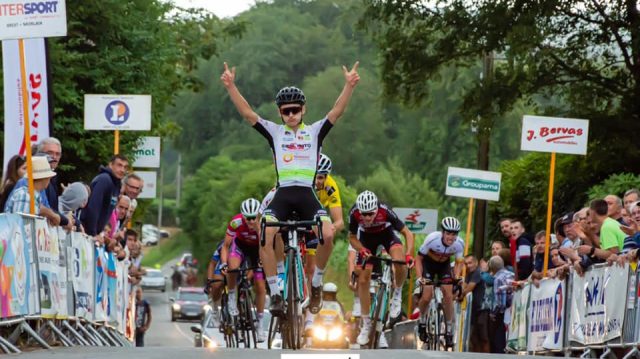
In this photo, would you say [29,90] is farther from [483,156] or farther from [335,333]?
[483,156]

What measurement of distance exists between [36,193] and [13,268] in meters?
1.52

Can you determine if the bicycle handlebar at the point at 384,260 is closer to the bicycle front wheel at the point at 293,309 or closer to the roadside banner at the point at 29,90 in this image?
the bicycle front wheel at the point at 293,309

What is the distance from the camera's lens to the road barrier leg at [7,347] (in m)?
14.9

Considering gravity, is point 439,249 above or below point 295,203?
below

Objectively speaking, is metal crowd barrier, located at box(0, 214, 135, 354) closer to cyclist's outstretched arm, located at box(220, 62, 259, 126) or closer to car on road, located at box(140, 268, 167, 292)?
cyclist's outstretched arm, located at box(220, 62, 259, 126)

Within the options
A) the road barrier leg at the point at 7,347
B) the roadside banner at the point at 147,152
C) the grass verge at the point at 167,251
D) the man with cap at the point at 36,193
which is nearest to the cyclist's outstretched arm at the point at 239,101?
the man with cap at the point at 36,193

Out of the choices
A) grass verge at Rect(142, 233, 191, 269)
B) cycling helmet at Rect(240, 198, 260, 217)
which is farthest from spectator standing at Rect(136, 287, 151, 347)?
grass verge at Rect(142, 233, 191, 269)

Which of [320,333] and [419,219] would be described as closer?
[320,333]

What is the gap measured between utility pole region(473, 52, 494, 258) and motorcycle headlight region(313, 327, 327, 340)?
6.18 meters

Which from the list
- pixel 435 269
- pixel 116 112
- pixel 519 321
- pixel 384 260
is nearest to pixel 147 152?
pixel 116 112

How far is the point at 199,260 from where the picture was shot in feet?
395

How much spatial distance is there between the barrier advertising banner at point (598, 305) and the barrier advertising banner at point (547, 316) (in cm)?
65

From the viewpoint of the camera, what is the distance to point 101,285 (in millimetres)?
20766

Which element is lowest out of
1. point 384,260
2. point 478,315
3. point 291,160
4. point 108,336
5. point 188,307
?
point 188,307
